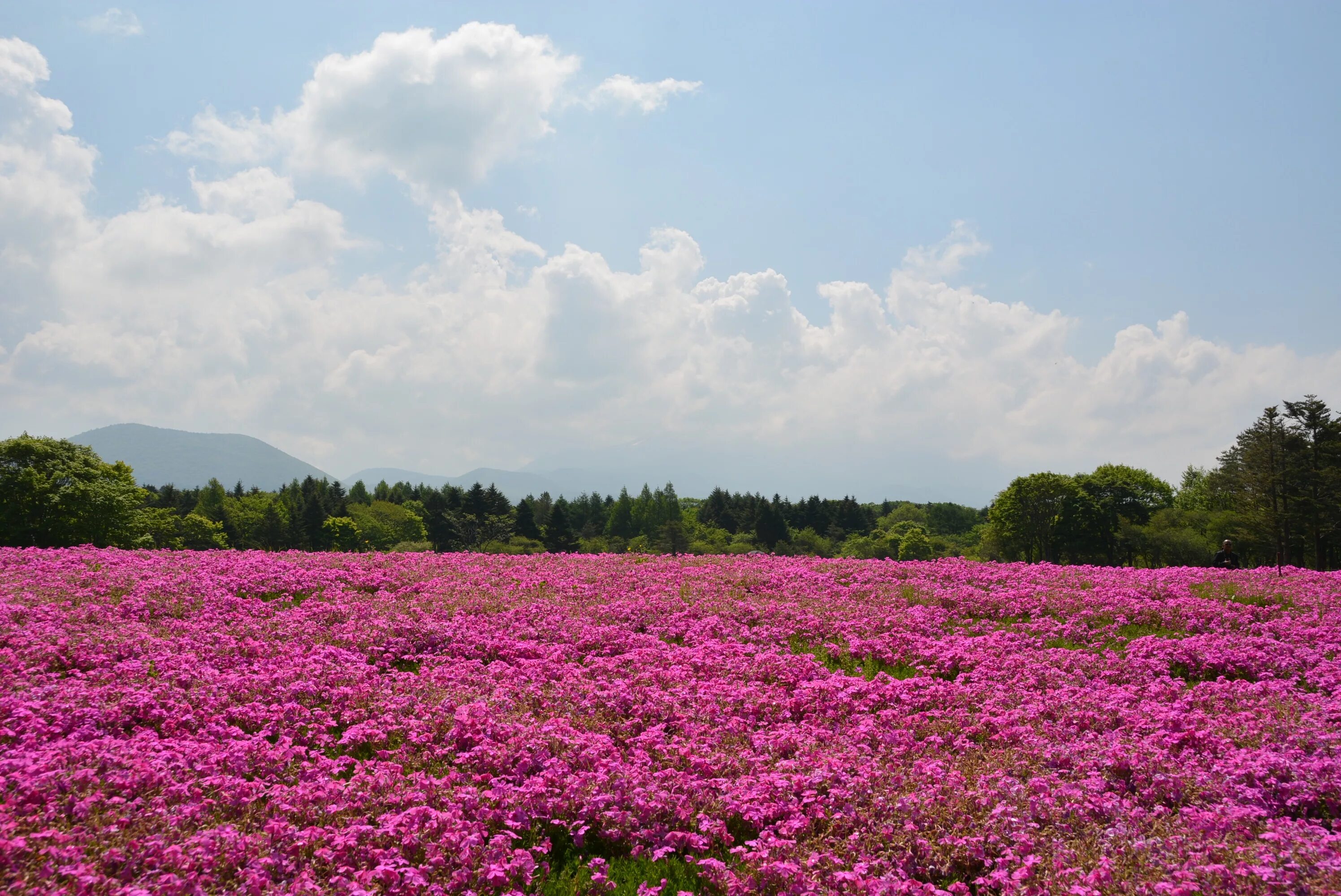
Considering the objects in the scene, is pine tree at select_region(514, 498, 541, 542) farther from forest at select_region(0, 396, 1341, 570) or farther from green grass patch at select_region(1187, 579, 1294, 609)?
green grass patch at select_region(1187, 579, 1294, 609)

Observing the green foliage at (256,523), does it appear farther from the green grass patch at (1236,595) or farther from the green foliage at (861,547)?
the green grass patch at (1236,595)

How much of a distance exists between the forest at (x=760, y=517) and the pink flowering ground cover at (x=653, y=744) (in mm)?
24676

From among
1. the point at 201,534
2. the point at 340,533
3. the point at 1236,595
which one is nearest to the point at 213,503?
the point at 201,534

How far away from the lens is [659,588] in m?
17.6

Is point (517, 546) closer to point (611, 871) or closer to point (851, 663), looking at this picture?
point (851, 663)

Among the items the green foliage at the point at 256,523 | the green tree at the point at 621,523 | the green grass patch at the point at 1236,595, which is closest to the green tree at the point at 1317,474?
the green grass patch at the point at 1236,595

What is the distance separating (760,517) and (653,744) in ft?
358

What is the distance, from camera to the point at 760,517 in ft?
382

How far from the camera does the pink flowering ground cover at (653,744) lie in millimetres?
5781

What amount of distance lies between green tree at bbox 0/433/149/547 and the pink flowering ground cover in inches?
1554

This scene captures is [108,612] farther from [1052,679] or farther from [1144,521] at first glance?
[1144,521]

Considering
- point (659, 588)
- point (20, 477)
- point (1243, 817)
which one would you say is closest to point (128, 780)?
point (1243, 817)

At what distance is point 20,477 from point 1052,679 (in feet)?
190

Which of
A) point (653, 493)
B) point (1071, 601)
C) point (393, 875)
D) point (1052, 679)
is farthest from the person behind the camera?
point (653, 493)
